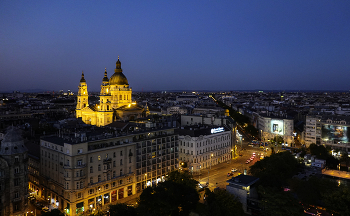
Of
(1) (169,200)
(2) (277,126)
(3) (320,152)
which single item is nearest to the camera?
(1) (169,200)

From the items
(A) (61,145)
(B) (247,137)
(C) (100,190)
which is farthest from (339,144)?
(A) (61,145)

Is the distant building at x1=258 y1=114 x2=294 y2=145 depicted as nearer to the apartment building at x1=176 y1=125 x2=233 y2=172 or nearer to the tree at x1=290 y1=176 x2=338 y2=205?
the apartment building at x1=176 y1=125 x2=233 y2=172


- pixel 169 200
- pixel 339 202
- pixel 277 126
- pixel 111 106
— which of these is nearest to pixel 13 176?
pixel 169 200

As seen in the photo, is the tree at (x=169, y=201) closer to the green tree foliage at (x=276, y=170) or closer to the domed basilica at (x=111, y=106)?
the green tree foliage at (x=276, y=170)

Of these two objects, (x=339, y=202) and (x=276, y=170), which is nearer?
(x=339, y=202)

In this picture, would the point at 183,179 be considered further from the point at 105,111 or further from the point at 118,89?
the point at 118,89

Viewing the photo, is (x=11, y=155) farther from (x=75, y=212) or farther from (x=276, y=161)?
(x=276, y=161)
